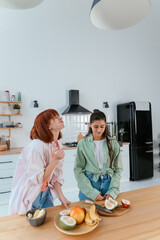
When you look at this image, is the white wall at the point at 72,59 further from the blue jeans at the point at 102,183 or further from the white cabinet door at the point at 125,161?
the blue jeans at the point at 102,183

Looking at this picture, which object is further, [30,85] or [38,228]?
[30,85]

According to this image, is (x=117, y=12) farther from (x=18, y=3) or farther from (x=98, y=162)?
(x=98, y=162)

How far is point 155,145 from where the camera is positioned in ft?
16.8

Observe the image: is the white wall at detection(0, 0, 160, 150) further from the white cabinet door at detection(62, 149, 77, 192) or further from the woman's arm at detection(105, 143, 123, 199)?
the woman's arm at detection(105, 143, 123, 199)

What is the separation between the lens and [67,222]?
89 centimetres

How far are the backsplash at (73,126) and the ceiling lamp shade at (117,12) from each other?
3.14m

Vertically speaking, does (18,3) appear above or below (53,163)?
above

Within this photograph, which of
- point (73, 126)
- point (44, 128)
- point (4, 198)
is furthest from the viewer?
point (73, 126)

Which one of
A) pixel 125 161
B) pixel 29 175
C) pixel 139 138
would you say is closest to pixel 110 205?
pixel 29 175

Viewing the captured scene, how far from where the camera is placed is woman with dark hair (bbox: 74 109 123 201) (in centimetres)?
146

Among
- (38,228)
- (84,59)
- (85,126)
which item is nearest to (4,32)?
(84,59)

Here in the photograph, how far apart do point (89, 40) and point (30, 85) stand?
187 centimetres

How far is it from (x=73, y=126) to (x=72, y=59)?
1.58 m

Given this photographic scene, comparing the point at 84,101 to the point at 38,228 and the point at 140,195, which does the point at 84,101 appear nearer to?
the point at 140,195
